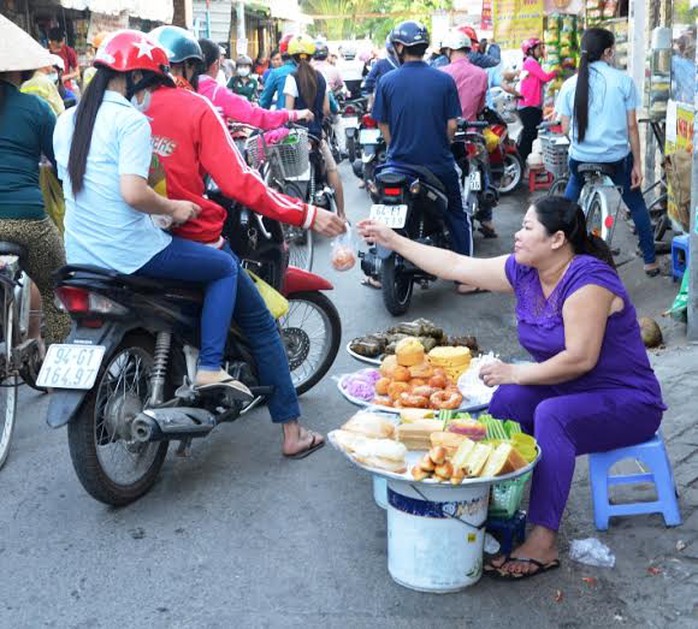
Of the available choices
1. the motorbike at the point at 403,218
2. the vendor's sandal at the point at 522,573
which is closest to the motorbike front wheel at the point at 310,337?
the motorbike at the point at 403,218

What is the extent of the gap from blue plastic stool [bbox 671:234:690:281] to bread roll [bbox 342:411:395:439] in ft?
14.2

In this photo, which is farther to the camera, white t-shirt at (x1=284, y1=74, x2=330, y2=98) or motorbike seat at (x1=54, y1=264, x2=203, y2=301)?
white t-shirt at (x1=284, y1=74, x2=330, y2=98)

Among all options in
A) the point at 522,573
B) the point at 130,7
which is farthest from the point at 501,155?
the point at 522,573

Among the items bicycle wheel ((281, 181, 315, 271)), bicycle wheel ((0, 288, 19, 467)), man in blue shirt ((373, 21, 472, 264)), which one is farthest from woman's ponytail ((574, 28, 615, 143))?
bicycle wheel ((0, 288, 19, 467))

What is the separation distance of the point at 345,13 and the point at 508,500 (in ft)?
196

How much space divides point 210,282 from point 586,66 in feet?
15.5

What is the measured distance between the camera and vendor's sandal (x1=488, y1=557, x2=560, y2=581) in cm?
397

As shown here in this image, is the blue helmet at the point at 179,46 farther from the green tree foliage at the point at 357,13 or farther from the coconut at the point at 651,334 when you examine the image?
the green tree foliage at the point at 357,13

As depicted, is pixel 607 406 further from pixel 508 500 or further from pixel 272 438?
pixel 272 438

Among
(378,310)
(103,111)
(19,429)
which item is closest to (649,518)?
(103,111)

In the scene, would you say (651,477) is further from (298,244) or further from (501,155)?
(501,155)

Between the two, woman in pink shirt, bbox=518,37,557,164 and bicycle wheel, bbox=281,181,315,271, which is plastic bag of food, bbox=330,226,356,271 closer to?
bicycle wheel, bbox=281,181,315,271

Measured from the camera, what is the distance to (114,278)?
4.50 m

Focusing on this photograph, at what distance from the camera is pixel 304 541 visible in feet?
14.5
